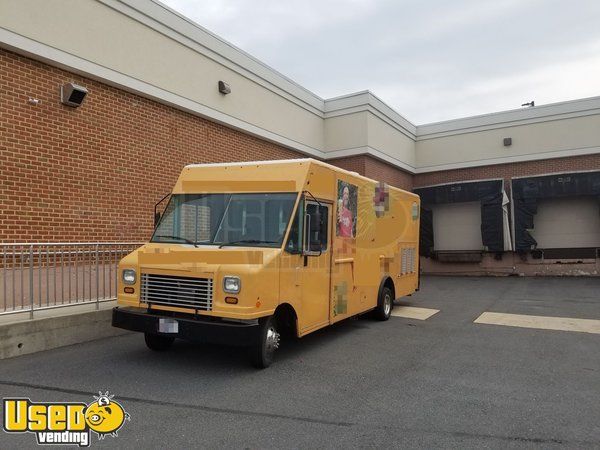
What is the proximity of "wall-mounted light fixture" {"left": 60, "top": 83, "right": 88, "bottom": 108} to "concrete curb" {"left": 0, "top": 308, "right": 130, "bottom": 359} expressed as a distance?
3.92 metres

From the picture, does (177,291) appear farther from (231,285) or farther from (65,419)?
(65,419)

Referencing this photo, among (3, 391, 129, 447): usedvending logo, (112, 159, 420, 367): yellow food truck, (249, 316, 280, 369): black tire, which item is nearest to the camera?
(3, 391, 129, 447): usedvending logo

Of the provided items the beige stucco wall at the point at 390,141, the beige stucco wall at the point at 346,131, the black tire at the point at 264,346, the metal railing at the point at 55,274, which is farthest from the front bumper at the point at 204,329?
the beige stucco wall at the point at 390,141

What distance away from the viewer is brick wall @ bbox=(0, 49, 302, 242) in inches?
310

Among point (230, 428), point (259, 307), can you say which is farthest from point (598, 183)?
point (230, 428)

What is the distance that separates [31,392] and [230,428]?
7.54 feet

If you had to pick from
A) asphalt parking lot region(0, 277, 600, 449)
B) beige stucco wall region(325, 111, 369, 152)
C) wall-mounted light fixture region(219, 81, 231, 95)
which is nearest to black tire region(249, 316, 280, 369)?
asphalt parking lot region(0, 277, 600, 449)

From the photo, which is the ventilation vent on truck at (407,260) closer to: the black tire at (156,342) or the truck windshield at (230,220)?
the truck windshield at (230,220)

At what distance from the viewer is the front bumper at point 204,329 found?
17.2 ft

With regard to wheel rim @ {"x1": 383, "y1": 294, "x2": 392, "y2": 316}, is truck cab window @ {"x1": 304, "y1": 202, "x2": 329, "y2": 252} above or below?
above

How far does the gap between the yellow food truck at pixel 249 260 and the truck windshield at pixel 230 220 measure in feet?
0.05

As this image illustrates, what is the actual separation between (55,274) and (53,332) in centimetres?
82

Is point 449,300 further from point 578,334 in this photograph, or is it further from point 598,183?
point 598,183

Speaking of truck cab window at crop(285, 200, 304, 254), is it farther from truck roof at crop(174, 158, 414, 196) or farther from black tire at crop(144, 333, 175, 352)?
black tire at crop(144, 333, 175, 352)
